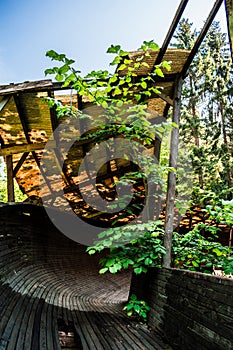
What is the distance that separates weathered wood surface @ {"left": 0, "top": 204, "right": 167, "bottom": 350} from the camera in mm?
2662

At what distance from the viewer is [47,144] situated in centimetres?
613

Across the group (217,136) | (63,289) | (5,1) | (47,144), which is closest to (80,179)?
(47,144)

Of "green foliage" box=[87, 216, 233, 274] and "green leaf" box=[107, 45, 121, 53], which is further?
"green foliage" box=[87, 216, 233, 274]

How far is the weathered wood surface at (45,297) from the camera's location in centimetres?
266

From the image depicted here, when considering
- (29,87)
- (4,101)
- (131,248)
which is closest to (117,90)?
(29,87)

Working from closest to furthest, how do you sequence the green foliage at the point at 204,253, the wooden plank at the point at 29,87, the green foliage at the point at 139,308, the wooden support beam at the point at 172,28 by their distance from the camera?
the green foliage at the point at 204,253
the wooden support beam at the point at 172,28
the green foliage at the point at 139,308
the wooden plank at the point at 29,87

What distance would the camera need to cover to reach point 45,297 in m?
4.00

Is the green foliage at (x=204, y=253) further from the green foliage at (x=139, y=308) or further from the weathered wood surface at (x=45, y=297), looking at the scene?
the weathered wood surface at (x=45, y=297)

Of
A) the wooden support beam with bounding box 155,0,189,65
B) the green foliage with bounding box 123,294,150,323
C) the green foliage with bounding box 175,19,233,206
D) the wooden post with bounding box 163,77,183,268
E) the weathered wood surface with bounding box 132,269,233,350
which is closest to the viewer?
the weathered wood surface with bounding box 132,269,233,350

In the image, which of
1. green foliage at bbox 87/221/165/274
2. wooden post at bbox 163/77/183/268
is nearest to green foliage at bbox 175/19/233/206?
wooden post at bbox 163/77/183/268

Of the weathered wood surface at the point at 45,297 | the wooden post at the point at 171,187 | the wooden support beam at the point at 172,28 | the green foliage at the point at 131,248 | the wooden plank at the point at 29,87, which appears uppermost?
the wooden support beam at the point at 172,28

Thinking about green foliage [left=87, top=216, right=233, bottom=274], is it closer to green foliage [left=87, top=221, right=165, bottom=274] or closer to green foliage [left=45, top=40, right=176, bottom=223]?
green foliage [left=87, top=221, right=165, bottom=274]

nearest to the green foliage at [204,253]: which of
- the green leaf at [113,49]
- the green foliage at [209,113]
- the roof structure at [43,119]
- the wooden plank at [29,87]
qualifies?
the green leaf at [113,49]

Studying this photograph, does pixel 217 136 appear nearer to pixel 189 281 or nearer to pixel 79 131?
pixel 79 131
